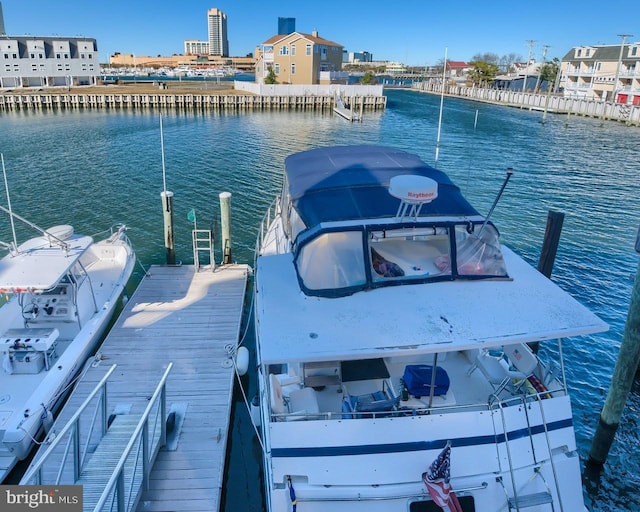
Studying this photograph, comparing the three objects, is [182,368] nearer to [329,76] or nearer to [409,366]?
[409,366]

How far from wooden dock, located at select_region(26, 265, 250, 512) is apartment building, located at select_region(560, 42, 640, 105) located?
64569 mm

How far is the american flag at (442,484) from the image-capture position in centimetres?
463

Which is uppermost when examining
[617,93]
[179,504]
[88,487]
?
[617,93]

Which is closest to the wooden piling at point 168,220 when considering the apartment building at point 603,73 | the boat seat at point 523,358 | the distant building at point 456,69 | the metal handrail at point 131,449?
the metal handrail at point 131,449

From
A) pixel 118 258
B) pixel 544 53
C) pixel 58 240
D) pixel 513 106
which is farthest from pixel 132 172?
pixel 544 53

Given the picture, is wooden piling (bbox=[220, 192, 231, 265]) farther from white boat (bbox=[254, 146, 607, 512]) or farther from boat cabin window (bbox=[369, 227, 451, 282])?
boat cabin window (bbox=[369, 227, 451, 282])

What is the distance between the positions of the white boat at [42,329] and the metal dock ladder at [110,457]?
0.80 meters

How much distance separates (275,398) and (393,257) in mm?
2598

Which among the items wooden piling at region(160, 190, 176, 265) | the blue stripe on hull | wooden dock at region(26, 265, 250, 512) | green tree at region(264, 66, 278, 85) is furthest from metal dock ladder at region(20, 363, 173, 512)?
green tree at region(264, 66, 278, 85)

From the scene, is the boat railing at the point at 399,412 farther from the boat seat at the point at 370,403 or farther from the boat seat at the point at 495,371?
the boat seat at the point at 495,371

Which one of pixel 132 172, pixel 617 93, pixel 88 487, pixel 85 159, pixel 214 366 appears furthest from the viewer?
pixel 617 93

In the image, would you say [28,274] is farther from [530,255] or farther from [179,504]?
[530,255]

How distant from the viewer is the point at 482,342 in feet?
17.1

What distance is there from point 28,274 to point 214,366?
4035mm
